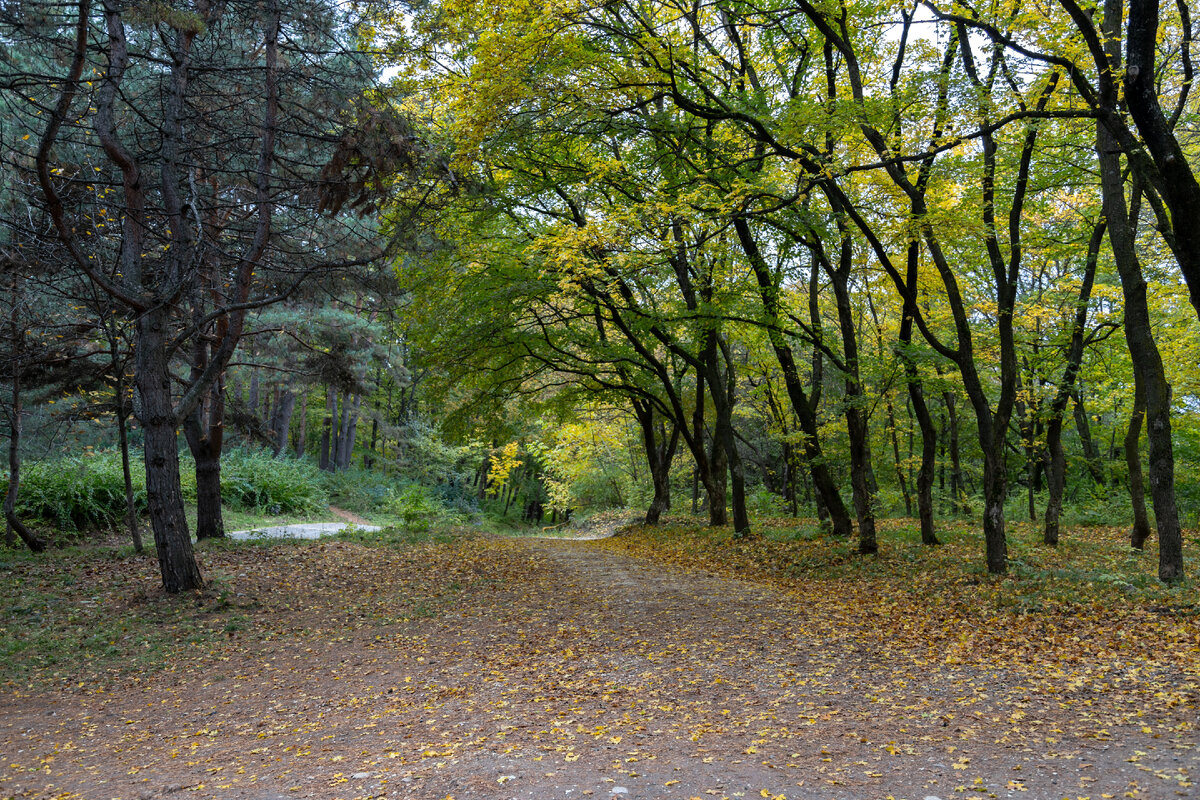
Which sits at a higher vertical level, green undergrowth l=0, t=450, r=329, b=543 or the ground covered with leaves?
green undergrowth l=0, t=450, r=329, b=543

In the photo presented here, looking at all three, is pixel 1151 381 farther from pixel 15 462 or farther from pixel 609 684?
pixel 15 462

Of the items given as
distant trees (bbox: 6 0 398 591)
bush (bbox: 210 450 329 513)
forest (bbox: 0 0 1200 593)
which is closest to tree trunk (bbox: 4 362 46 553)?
forest (bbox: 0 0 1200 593)

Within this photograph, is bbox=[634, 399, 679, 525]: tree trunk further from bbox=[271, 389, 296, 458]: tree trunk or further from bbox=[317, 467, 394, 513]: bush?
bbox=[271, 389, 296, 458]: tree trunk

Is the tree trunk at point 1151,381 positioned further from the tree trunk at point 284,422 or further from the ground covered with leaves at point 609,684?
the tree trunk at point 284,422

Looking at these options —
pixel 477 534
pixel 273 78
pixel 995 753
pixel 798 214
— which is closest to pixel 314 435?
pixel 477 534

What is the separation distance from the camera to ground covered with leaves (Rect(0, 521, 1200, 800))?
3820 millimetres

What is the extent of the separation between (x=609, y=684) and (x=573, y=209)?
11337 mm

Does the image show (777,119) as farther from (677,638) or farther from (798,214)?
(677,638)

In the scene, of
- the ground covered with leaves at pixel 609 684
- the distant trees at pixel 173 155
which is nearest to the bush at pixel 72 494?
the ground covered with leaves at pixel 609 684

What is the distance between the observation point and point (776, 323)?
37.7 feet

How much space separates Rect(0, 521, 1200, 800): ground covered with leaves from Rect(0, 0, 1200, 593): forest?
1278 millimetres

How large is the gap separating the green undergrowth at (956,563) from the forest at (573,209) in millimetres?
462

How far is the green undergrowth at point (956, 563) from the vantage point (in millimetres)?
7449

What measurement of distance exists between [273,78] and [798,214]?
709cm
